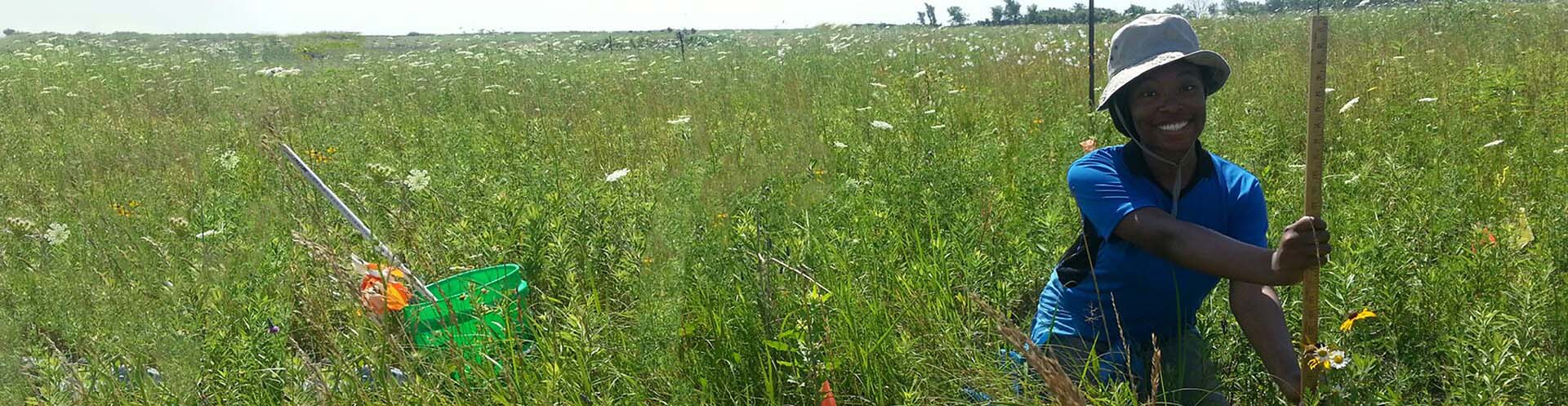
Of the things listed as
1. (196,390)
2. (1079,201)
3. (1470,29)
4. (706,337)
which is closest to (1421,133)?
(1079,201)

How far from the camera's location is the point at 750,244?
7.53ft

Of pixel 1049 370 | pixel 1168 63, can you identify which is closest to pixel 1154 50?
pixel 1168 63

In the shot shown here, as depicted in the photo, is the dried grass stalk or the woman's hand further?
the woman's hand

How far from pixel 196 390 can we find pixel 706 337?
3.57ft

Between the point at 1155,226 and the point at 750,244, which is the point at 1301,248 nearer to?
the point at 1155,226

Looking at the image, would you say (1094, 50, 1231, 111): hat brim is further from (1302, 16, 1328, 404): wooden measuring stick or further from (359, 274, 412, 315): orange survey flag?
(359, 274, 412, 315): orange survey flag

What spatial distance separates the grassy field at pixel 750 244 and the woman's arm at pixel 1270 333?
121 mm

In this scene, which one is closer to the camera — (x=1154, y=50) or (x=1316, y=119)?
(x=1316, y=119)

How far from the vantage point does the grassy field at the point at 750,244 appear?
202 centimetres

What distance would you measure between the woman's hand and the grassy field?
0.32 metres

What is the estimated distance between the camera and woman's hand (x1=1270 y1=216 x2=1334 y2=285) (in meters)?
1.47

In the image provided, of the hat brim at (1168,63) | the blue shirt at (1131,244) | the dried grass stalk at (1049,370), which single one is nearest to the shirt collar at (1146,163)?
the blue shirt at (1131,244)

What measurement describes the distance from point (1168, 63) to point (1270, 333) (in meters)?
0.60

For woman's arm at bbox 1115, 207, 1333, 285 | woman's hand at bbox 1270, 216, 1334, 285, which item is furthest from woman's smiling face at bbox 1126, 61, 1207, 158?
woman's hand at bbox 1270, 216, 1334, 285
